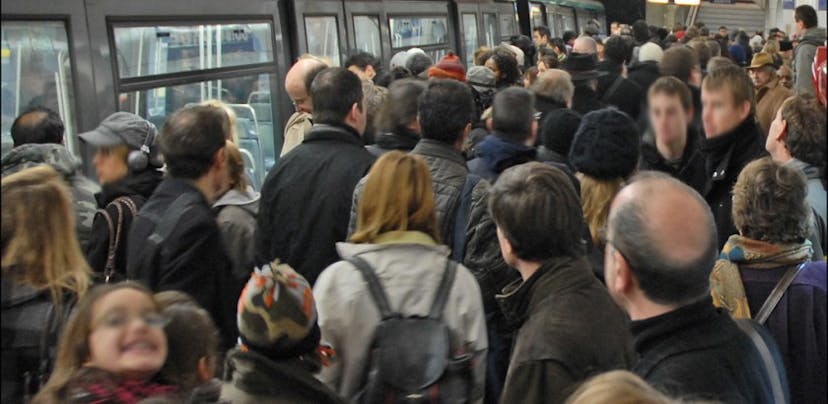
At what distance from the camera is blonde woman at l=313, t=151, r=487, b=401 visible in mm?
2646

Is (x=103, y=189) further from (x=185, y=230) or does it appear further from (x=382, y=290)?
Answer: (x=382, y=290)

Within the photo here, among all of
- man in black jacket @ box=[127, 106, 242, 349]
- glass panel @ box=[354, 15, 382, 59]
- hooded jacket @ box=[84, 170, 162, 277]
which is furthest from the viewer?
glass panel @ box=[354, 15, 382, 59]

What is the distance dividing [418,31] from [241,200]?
24.0 ft

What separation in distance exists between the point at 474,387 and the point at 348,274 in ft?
1.60

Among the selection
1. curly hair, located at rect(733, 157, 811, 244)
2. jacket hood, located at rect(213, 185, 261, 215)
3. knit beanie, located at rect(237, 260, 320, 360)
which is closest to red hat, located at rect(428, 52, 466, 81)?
jacket hood, located at rect(213, 185, 261, 215)

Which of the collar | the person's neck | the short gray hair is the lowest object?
the person's neck

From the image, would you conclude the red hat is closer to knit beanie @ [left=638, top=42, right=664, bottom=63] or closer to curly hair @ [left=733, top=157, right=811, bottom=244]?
knit beanie @ [left=638, top=42, right=664, bottom=63]

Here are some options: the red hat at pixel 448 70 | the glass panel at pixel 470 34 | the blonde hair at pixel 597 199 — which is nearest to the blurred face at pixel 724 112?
the blonde hair at pixel 597 199

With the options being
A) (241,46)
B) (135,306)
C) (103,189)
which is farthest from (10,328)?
(241,46)

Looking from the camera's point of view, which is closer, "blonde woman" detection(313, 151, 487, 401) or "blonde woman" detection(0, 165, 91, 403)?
"blonde woman" detection(0, 165, 91, 403)

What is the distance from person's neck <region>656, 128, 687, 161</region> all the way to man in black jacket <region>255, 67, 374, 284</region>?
4.29 feet

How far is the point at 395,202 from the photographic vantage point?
9.11 feet

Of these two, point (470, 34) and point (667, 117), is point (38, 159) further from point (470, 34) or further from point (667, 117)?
point (470, 34)

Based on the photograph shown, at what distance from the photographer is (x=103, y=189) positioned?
116 inches
